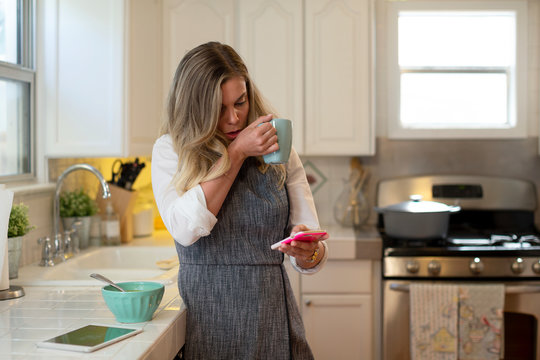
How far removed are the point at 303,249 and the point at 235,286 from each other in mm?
217

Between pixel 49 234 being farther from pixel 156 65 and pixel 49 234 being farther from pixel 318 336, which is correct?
pixel 318 336

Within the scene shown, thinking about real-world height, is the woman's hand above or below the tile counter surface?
above

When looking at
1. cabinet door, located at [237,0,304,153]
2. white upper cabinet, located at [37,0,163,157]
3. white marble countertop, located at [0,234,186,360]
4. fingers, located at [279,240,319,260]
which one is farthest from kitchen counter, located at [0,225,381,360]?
cabinet door, located at [237,0,304,153]

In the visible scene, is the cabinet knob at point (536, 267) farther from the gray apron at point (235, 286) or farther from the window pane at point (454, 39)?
the gray apron at point (235, 286)

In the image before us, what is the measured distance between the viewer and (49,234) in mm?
2641

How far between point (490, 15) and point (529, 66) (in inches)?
14.5

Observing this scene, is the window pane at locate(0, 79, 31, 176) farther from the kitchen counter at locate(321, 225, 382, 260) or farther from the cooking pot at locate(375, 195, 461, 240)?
the cooking pot at locate(375, 195, 461, 240)

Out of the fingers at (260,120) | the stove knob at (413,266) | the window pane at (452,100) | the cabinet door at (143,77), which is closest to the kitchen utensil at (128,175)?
the cabinet door at (143,77)

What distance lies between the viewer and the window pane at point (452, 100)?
11.8 feet

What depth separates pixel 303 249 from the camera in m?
1.59

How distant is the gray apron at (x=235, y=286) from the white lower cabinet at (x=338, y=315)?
1382 millimetres


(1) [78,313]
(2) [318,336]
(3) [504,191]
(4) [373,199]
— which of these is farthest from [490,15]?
(1) [78,313]

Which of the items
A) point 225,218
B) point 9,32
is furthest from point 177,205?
point 9,32

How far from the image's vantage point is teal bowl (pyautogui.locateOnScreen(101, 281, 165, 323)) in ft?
4.82
